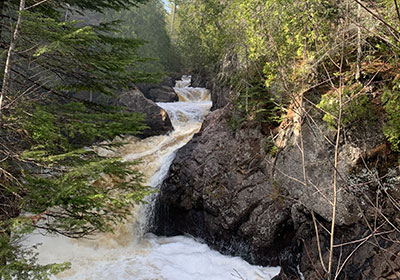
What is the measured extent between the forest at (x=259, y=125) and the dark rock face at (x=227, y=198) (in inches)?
4.1

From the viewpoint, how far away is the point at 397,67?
5281mm

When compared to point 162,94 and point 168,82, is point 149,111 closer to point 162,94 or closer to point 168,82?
point 162,94

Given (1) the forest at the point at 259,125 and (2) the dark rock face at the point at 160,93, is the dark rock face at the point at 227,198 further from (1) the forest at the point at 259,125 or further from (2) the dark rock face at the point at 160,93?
(2) the dark rock face at the point at 160,93

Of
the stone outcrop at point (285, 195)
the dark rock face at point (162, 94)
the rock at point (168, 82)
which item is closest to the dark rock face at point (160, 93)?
the dark rock face at point (162, 94)

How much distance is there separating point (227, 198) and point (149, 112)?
8.48 m

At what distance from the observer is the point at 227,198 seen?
7.71m

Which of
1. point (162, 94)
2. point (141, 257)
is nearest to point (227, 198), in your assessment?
point (141, 257)

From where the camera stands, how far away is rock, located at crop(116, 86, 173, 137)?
13.9 m

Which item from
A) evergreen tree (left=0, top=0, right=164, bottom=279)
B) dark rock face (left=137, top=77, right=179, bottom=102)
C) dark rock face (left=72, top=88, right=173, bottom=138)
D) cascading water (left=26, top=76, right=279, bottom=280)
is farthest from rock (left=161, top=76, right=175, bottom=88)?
evergreen tree (left=0, top=0, right=164, bottom=279)

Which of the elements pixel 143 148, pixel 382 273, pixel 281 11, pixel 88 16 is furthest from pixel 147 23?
pixel 382 273

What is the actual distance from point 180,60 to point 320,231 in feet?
85.6

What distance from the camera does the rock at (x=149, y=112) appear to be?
13.9 metres

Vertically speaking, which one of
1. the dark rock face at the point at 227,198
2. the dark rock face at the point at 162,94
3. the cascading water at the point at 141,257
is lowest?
the cascading water at the point at 141,257

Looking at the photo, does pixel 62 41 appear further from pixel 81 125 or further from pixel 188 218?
pixel 188 218
